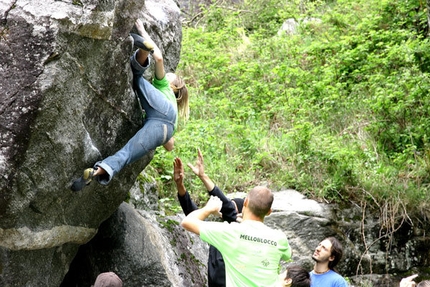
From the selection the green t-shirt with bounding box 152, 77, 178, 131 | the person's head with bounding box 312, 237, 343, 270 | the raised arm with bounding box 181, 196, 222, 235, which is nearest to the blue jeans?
the green t-shirt with bounding box 152, 77, 178, 131

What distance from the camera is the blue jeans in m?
5.73

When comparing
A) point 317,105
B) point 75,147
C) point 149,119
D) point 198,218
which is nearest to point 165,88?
point 149,119

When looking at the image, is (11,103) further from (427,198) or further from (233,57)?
(233,57)

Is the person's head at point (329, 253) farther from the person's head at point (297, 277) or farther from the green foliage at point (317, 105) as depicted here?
the green foliage at point (317, 105)

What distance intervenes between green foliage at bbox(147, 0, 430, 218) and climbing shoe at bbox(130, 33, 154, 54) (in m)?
4.41

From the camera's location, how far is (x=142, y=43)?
561cm

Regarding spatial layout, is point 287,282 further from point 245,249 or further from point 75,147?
point 75,147

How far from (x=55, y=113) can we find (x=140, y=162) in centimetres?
178

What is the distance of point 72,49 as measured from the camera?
5.01 m

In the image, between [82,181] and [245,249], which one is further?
[82,181]

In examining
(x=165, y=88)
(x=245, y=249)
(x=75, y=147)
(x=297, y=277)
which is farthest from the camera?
(x=165, y=88)

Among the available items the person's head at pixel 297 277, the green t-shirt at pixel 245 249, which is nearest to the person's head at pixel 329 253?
the person's head at pixel 297 277

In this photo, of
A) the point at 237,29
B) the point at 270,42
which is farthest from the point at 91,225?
the point at 237,29

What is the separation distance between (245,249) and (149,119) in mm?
1827
